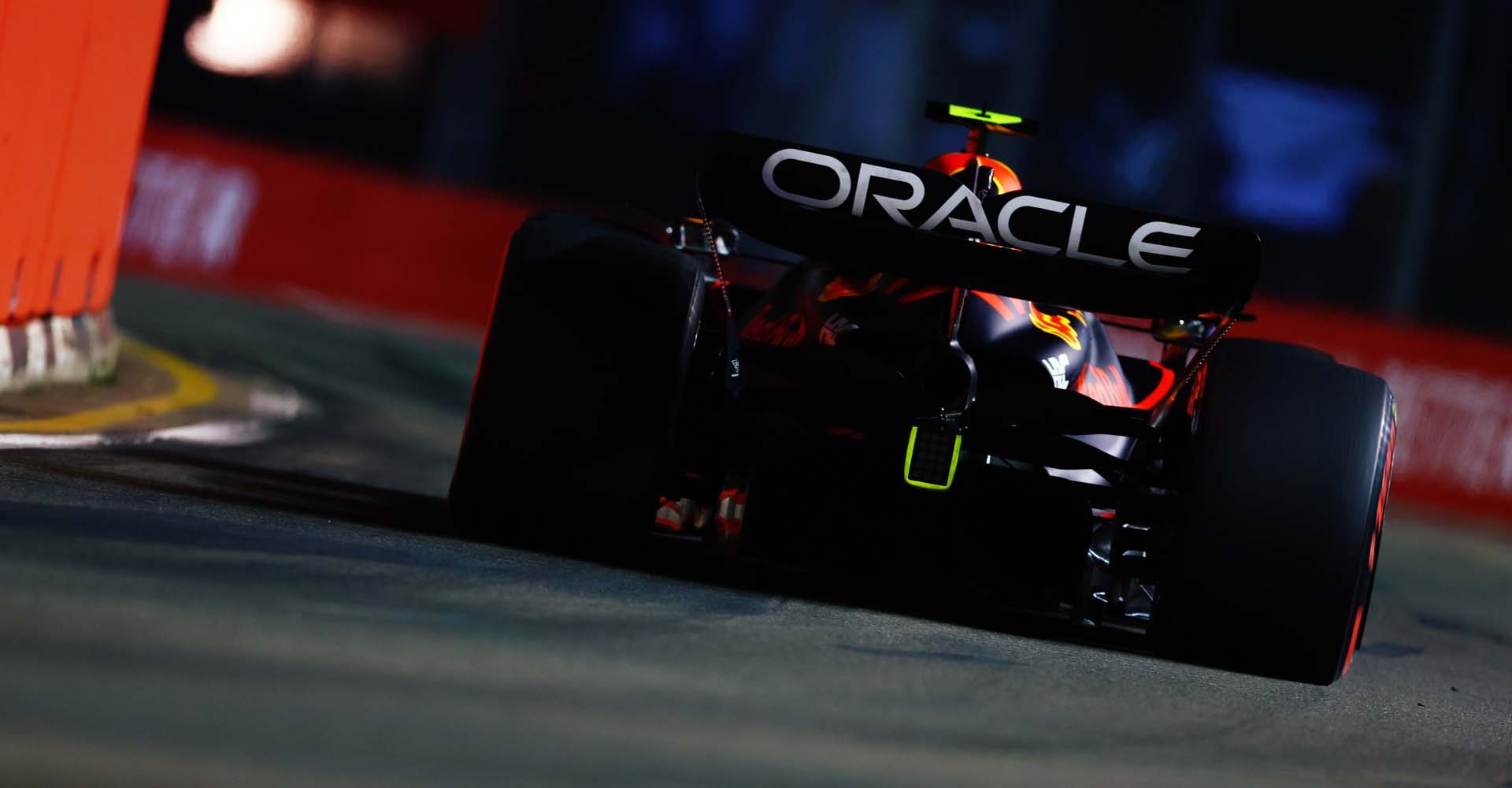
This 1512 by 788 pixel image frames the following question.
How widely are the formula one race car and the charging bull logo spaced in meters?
0.01

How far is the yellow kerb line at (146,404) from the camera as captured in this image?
6887 mm

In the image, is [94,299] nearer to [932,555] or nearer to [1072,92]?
[932,555]

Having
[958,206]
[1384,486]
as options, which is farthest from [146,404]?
[1384,486]

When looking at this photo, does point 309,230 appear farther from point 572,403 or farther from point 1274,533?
point 1274,533

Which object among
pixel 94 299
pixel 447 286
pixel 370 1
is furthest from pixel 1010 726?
pixel 370 1

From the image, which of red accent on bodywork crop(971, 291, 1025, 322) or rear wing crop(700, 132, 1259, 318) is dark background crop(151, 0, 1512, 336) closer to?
red accent on bodywork crop(971, 291, 1025, 322)

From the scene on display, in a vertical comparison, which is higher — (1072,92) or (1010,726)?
(1072,92)

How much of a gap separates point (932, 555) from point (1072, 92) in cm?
1912

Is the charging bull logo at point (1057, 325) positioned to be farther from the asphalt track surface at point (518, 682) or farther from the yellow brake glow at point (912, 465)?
the asphalt track surface at point (518, 682)

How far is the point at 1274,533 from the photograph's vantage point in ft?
15.8

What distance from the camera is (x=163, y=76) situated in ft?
78.3

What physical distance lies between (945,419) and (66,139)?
432 cm

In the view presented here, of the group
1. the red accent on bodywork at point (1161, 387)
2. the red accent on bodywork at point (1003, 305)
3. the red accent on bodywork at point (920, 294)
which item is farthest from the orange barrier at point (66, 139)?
the red accent on bodywork at point (1161, 387)

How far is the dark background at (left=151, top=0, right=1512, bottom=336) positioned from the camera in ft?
77.0
